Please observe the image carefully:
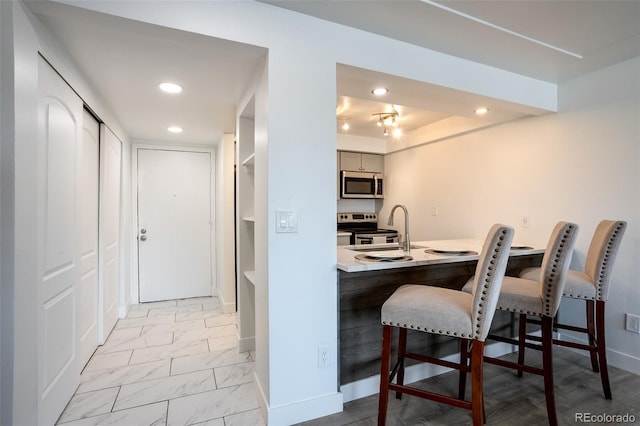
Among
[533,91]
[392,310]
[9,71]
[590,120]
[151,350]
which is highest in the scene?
[533,91]

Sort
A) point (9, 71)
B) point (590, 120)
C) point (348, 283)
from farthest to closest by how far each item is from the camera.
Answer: point (590, 120) < point (348, 283) < point (9, 71)

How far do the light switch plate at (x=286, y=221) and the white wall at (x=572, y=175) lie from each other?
2.41m

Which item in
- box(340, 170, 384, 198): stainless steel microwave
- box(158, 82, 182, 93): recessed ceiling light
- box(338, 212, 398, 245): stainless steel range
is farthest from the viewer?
box(340, 170, 384, 198): stainless steel microwave

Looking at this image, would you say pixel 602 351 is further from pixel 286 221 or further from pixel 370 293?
pixel 286 221

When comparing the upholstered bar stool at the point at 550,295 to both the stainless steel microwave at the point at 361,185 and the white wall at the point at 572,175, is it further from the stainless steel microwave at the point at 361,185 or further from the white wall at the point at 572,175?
the stainless steel microwave at the point at 361,185

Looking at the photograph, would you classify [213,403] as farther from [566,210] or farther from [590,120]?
[590,120]

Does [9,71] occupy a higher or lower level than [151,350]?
higher

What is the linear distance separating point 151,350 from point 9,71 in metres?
2.26

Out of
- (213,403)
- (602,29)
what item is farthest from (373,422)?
(602,29)

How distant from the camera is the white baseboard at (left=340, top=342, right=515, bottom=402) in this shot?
1870 mm

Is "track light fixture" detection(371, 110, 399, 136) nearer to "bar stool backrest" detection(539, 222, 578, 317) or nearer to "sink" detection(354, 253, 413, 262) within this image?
"sink" detection(354, 253, 413, 262)

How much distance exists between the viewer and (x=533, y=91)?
101 inches

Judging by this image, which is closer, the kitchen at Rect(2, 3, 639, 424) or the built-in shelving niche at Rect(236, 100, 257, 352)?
the kitchen at Rect(2, 3, 639, 424)

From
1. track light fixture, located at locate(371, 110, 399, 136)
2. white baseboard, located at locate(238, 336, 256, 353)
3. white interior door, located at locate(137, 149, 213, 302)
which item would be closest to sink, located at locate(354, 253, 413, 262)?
white baseboard, located at locate(238, 336, 256, 353)
